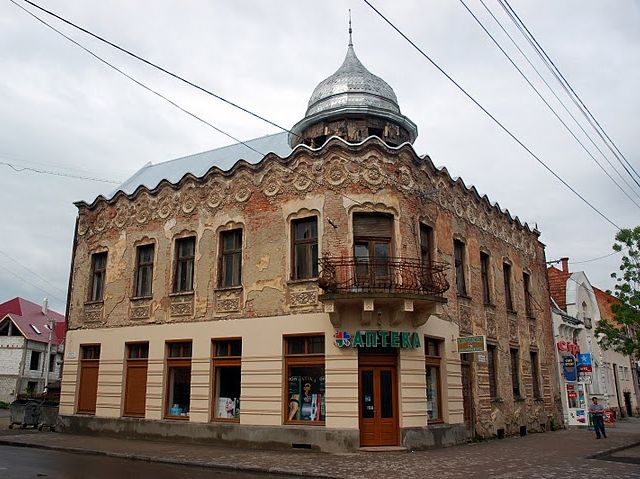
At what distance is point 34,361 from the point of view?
49.1 metres

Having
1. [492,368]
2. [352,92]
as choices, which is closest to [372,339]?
[492,368]

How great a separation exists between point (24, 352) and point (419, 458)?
1698 inches

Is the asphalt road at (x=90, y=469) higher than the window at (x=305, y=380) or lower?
lower

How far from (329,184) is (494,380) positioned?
10.2m

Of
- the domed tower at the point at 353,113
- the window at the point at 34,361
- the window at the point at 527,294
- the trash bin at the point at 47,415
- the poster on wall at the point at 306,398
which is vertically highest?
the domed tower at the point at 353,113

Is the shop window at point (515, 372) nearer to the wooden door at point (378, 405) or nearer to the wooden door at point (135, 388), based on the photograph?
the wooden door at point (378, 405)

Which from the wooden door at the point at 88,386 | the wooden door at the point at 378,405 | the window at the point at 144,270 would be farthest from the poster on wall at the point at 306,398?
the wooden door at the point at 88,386

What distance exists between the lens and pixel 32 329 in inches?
1972

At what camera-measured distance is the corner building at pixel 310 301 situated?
643 inches

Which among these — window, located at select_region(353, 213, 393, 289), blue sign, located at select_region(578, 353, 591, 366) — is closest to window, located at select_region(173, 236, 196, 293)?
window, located at select_region(353, 213, 393, 289)

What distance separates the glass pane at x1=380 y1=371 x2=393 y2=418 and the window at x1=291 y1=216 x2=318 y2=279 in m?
3.66

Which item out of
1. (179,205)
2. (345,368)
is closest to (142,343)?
(179,205)

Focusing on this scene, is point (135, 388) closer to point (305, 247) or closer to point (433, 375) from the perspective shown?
point (305, 247)

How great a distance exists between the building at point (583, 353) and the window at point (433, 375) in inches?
430
